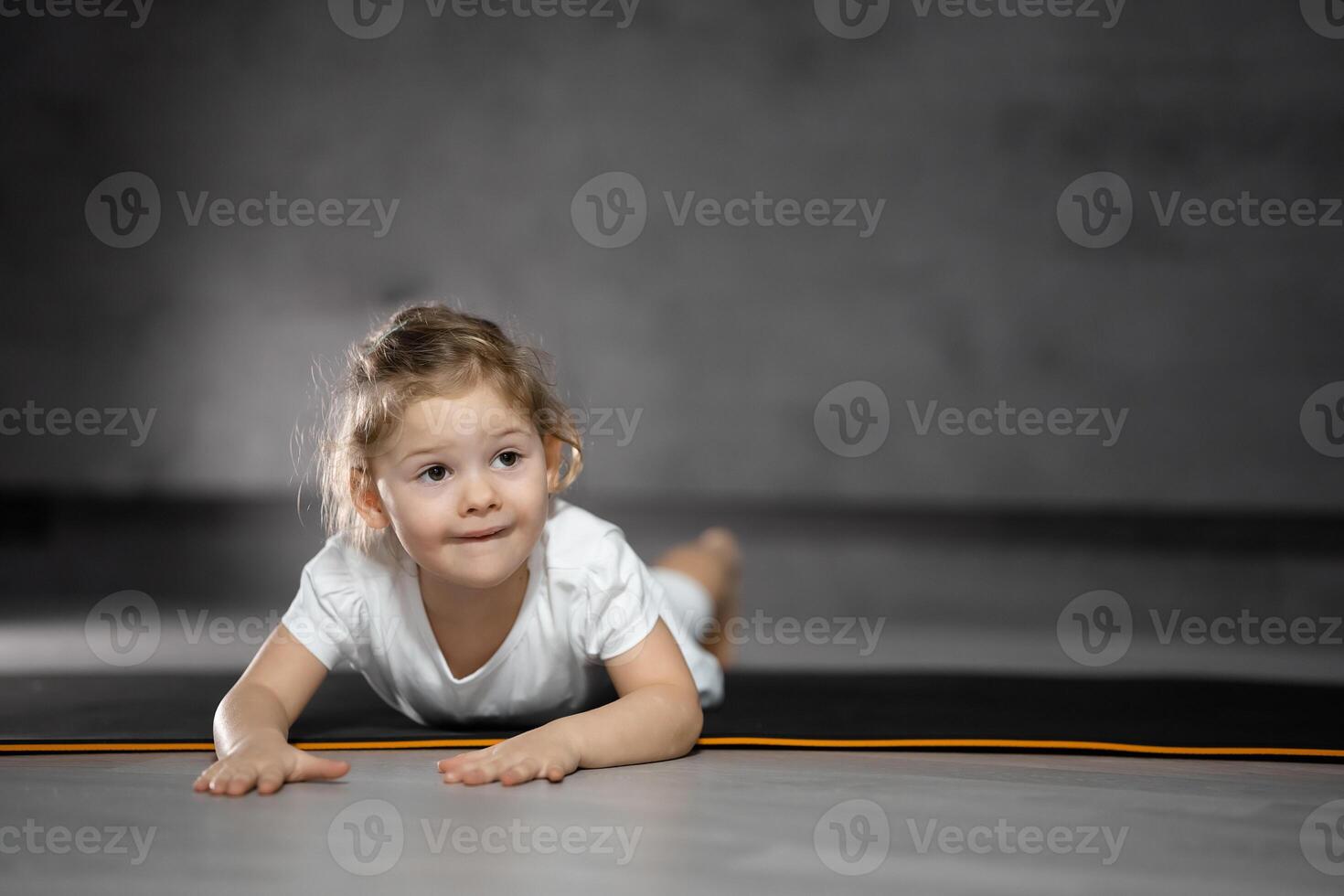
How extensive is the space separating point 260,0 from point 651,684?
353 centimetres

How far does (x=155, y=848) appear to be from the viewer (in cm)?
111

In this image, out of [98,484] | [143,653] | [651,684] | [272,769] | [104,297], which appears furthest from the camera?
[104,297]

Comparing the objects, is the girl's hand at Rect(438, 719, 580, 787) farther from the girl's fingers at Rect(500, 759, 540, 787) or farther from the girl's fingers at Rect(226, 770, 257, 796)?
the girl's fingers at Rect(226, 770, 257, 796)

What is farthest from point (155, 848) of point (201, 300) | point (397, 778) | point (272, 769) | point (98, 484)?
point (201, 300)

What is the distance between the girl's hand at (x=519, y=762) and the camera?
4.36ft

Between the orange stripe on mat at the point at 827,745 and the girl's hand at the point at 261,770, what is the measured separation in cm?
20

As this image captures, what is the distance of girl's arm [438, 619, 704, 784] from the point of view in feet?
4.39

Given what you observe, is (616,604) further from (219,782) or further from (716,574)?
(716,574)

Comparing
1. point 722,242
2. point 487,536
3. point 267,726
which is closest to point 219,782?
point 267,726

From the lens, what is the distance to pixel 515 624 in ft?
5.42

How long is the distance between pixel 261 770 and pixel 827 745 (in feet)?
2.13

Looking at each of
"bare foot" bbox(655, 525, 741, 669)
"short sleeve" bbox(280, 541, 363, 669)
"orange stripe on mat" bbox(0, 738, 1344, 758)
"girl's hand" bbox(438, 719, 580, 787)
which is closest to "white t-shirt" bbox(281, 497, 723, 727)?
"short sleeve" bbox(280, 541, 363, 669)

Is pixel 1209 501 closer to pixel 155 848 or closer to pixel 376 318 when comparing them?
pixel 376 318

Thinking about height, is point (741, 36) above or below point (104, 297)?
Result: above
